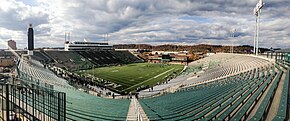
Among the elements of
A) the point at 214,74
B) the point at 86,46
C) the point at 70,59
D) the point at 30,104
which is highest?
the point at 86,46

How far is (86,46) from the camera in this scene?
303 ft

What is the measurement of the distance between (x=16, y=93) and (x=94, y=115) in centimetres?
313

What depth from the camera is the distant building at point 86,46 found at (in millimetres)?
84812

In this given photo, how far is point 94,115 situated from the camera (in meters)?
9.76

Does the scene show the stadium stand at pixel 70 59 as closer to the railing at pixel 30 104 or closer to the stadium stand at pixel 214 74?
the stadium stand at pixel 214 74

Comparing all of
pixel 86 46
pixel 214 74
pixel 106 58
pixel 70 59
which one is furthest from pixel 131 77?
pixel 86 46

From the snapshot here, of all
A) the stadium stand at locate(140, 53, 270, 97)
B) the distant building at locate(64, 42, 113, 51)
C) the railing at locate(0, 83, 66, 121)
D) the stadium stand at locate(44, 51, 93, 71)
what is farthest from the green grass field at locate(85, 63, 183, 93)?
the distant building at locate(64, 42, 113, 51)

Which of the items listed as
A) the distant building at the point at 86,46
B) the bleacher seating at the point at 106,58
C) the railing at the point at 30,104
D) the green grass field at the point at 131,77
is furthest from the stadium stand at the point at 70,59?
the railing at the point at 30,104

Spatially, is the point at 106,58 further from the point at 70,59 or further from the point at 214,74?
the point at 214,74

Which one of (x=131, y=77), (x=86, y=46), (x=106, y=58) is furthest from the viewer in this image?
(x=86, y=46)

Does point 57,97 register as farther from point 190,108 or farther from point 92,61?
point 92,61

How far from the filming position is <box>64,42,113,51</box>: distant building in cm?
8481

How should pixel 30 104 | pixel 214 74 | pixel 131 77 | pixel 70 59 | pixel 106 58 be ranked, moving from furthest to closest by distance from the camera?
pixel 106 58 → pixel 70 59 → pixel 131 77 → pixel 214 74 → pixel 30 104

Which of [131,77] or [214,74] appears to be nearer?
[214,74]
